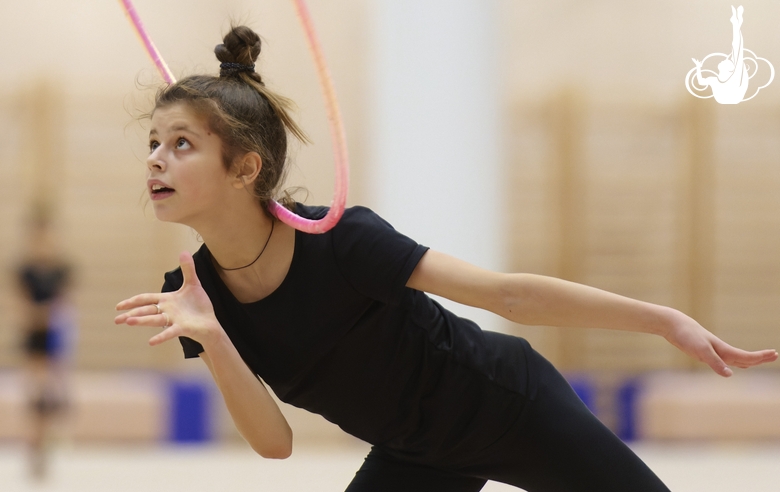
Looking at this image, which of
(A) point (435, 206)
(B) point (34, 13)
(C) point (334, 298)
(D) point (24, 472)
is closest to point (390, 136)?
(A) point (435, 206)

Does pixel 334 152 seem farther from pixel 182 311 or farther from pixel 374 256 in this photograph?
pixel 182 311

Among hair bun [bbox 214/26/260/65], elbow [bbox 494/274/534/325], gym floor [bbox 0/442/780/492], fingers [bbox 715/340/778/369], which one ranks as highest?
hair bun [bbox 214/26/260/65]

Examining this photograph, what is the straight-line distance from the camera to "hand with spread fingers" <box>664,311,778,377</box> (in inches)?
58.3

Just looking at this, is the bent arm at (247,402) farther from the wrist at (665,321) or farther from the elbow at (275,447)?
the wrist at (665,321)

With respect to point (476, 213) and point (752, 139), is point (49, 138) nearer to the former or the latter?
point (476, 213)

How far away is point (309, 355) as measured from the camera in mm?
1640

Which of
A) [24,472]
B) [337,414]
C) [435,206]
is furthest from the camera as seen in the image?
[24,472]

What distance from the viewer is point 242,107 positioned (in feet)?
5.45

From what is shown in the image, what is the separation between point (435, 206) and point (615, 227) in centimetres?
324

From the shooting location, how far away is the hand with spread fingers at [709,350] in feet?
4.86

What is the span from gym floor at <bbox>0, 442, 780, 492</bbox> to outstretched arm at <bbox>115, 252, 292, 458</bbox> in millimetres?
2406

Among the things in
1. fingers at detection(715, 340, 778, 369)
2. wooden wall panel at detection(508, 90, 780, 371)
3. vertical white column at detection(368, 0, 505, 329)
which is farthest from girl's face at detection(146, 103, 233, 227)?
wooden wall panel at detection(508, 90, 780, 371)

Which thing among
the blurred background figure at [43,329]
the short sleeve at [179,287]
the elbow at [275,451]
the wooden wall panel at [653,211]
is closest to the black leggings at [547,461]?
the elbow at [275,451]

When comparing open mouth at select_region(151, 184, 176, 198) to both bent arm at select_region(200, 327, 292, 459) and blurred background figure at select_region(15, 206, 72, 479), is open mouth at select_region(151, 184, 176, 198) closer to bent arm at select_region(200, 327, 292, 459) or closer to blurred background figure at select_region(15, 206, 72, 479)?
bent arm at select_region(200, 327, 292, 459)
